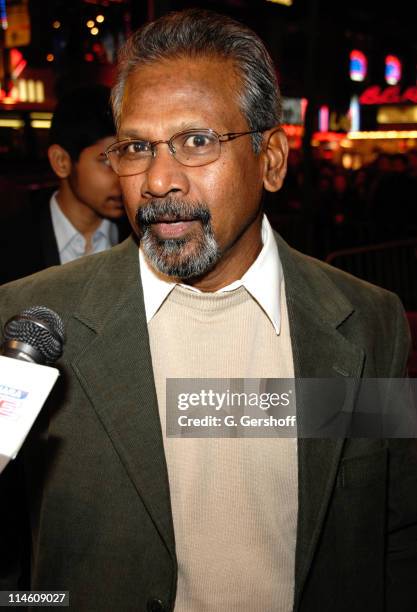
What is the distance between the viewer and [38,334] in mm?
1158

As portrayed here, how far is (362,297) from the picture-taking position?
6.33 feet

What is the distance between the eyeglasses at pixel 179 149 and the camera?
5.41 ft

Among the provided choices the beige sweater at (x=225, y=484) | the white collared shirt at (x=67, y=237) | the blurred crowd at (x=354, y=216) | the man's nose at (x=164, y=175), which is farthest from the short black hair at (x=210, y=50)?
the blurred crowd at (x=354, y=216)

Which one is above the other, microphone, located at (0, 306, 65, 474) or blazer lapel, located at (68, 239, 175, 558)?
microphone, located at (0, 306, 65, 474)

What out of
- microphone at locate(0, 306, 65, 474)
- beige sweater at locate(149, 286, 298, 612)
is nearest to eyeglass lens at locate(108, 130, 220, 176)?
beige sweater at locate(149, 286, 298, 612)

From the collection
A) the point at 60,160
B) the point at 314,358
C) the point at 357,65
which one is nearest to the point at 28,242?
the point at 60,160

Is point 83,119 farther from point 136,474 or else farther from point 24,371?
point 24,371

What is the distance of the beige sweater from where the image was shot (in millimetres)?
1596

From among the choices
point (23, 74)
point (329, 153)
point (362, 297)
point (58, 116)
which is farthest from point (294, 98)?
point (362, 297)

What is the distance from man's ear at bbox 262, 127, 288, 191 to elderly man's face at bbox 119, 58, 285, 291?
0.16m

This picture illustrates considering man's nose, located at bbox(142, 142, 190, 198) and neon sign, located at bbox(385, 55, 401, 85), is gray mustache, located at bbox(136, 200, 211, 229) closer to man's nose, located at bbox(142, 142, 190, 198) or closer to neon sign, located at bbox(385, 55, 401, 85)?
man's nose, located at bbox(142, 142, 190, 198)

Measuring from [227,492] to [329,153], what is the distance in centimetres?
2364

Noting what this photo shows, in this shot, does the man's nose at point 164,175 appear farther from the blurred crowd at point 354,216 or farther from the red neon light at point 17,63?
the red neon light at point 17,63

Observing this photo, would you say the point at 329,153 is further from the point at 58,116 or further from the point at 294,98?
the point at 58,116
